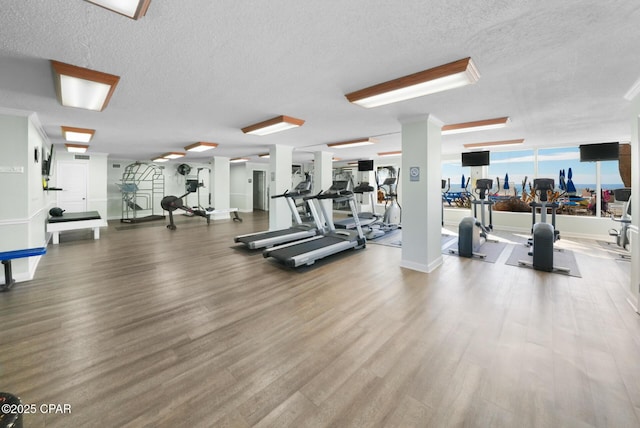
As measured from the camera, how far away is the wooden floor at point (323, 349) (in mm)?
1558

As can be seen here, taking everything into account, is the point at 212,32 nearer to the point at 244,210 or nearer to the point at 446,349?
the point at 446,349

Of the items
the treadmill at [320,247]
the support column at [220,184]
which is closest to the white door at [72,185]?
the support column at [220,184]

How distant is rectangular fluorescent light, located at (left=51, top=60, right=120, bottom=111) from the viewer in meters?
2.27

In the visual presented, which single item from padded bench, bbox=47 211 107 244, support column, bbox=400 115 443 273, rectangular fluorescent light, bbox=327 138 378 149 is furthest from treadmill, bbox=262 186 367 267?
padded bench, bbox=47 211 107 244

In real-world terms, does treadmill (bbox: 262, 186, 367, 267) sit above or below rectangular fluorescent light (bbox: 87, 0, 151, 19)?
below

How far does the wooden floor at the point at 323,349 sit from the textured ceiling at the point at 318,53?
234 centimetres

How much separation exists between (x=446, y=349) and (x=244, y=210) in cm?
1121

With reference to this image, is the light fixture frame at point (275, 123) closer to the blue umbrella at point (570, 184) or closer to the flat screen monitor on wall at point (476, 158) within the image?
the flat screen monitor on wall at point (476, 158)

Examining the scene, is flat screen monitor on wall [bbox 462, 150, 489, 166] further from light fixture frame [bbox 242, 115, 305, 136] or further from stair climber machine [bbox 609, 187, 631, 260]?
light fixture frame [bbox 242, 115, 305, 136]

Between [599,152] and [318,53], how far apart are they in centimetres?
723

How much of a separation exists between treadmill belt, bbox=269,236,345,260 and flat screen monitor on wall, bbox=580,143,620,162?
19.4ft

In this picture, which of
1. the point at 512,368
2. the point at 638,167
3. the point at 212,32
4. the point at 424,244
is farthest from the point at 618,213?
the point at 212,32

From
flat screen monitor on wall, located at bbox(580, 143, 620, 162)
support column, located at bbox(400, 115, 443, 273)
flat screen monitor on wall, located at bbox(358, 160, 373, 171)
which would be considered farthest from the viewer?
flat screen monitor on wall, located at bbox(358, 160, 373, 171)

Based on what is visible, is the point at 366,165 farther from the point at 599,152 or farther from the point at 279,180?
the point at 599,152
